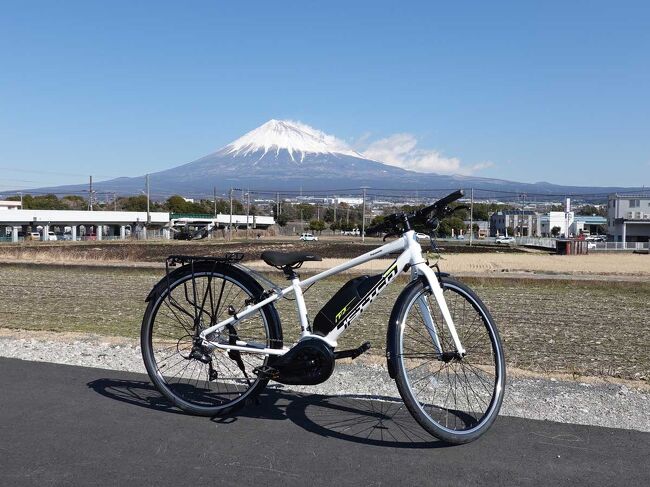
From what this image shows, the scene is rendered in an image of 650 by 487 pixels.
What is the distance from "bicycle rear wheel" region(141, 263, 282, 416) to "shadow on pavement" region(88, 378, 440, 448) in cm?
13

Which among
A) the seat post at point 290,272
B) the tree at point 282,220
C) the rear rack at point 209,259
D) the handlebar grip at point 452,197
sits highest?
the handlebar grip at point 452,197

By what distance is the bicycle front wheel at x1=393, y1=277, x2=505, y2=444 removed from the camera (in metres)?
3.79

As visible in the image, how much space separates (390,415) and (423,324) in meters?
0.63

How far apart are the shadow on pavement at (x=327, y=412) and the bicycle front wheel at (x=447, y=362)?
172 millimetres

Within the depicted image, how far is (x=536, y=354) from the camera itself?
750cm

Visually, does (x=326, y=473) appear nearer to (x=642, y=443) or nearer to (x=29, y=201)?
(x=642, y=443)

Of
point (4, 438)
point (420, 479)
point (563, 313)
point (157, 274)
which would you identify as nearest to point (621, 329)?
point (563, 313)

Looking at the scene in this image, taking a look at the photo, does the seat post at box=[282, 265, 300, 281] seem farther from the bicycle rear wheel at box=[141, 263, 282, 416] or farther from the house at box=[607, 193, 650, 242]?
the house at box=[607, 193, 650, 242]

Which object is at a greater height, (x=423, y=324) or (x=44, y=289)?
(x=423, y=324)

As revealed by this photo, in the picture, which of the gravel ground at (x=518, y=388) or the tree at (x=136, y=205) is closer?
the gravel ground at (x=518, y=388)

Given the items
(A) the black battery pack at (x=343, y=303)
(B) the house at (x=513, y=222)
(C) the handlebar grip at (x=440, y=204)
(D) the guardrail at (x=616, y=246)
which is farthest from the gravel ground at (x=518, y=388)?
(B) the house at (x=513, y=222)

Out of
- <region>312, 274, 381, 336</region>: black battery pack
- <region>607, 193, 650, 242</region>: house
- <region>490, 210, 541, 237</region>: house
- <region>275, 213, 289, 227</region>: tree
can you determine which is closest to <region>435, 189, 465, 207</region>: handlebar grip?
<region>312, 274, 381, 336</region>: black battery pack

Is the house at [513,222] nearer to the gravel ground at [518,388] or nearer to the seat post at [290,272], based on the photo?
the gravel ground at [518,388]

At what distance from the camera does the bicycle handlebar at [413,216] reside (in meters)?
4.12
